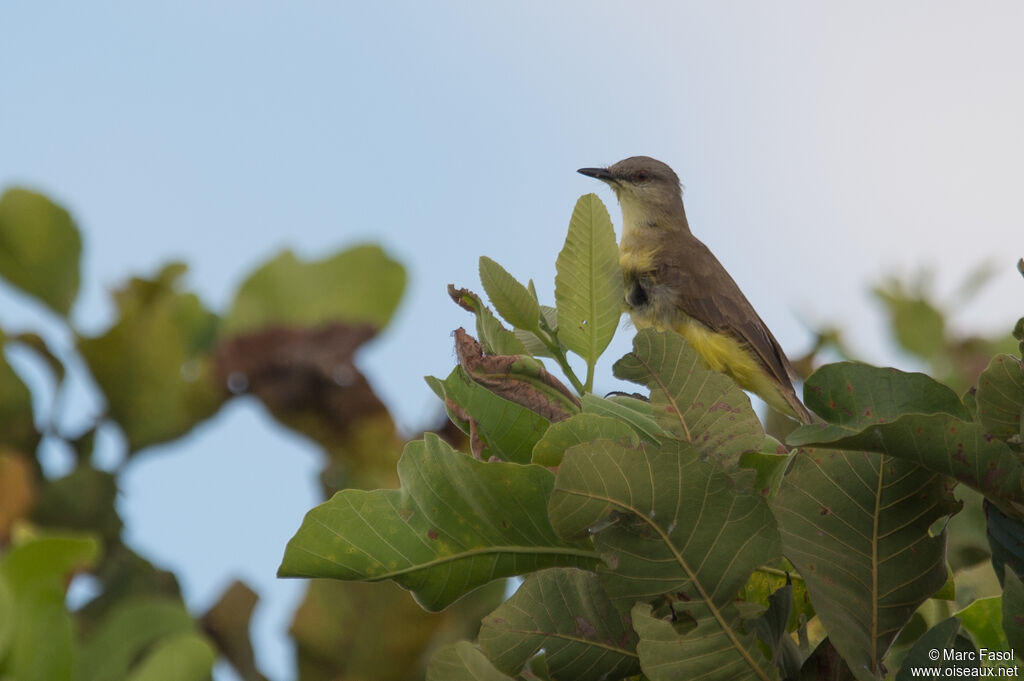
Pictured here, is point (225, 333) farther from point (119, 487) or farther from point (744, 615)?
point (744, 615)

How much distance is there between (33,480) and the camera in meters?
4.77

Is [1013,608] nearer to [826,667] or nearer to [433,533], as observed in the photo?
[826,667]

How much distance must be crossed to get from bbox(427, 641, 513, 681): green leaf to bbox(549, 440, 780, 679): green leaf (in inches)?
7.8

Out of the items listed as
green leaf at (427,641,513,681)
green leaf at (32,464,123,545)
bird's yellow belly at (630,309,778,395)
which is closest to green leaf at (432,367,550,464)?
green leaf at (427,641,513,681)

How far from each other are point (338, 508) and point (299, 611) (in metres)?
2.36

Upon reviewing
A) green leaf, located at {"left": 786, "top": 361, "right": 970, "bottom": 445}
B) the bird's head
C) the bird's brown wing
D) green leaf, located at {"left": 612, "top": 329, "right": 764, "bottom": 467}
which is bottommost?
green leaf, located at {"left": 612, "top": 329, "right": 764, "bottom": 467}

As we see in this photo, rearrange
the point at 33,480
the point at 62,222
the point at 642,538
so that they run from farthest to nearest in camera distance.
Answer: the point at 62,222 < the point at 33,480 < the point at 642,538

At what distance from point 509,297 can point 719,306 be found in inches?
110

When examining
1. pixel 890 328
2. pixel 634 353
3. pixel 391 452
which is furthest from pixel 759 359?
pixel 634 353

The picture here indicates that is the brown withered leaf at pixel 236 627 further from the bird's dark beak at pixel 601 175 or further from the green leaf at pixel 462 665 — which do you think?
the bird's dark beak at pixel 601 175

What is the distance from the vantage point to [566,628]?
1.50 metres

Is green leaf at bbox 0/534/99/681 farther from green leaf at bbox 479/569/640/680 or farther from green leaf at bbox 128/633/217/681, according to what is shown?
green leaf at bbox 479/569/640/680

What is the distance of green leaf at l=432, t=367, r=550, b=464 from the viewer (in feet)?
5.50

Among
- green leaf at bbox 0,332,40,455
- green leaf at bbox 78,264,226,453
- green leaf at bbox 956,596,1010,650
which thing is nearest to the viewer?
green leaf at bbox 956,596,1010,650
